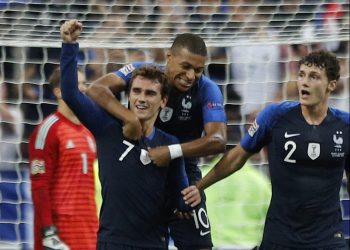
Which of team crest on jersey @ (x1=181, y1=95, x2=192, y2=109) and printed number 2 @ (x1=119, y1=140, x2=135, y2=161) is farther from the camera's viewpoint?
team crest on jersey @ (x1=181, y1=95, x2=192, y2=109)

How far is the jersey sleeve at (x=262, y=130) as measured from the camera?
5727 mm

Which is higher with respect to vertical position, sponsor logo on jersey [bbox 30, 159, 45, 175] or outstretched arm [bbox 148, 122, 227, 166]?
outstretched arm [bbox 148, 122, 227, 166]

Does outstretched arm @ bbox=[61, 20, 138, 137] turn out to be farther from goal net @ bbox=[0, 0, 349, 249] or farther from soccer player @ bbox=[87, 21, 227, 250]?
goal net @ bbox=[0, 0, 349, 249]

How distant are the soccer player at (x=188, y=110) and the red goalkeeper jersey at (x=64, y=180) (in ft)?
3.02

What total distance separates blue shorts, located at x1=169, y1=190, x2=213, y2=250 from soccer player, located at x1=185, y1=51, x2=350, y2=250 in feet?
0.92

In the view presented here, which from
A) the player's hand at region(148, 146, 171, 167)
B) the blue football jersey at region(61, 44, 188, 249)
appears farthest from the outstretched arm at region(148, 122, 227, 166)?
the blue football jersey at region(61, 44, 188, 249)

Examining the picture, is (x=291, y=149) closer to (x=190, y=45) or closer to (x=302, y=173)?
(x=302, y=173)

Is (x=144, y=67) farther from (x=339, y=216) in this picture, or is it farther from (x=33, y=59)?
(x=33, y=59)

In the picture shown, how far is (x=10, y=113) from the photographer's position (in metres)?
8.11

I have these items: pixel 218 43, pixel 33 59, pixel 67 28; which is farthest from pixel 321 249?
pixel 33 59

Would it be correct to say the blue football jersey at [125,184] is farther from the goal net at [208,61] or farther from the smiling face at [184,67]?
the goal net at [208,61]

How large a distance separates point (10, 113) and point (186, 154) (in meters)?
3.03

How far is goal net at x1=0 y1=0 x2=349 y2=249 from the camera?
25.4ft

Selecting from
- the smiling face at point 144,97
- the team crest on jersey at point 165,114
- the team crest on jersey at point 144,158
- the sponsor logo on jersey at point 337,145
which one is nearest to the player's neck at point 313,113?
the sponsor logo on jersey at point 337,145
